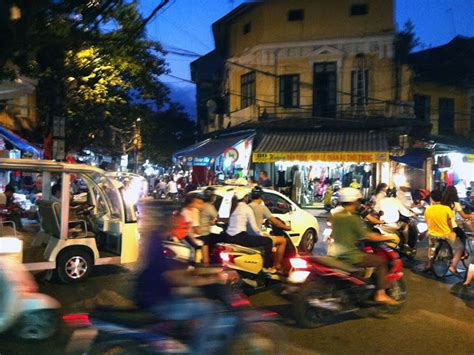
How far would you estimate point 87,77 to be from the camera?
15945 mm

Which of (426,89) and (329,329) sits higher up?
(426,89)

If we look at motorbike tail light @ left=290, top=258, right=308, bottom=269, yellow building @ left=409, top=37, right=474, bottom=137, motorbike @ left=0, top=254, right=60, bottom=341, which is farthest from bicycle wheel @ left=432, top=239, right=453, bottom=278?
yellow building @ left=409, top=37, right=474, bottom=137

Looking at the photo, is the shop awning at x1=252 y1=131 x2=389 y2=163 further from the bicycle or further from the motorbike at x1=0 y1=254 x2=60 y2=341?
the motorbike at x1=0 y1=254 x2=60 y2=341

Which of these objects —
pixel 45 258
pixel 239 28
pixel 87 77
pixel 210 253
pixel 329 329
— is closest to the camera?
pixel 329 329

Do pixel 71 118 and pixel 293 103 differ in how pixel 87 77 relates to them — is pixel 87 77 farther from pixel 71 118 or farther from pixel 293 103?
pixel 293 103

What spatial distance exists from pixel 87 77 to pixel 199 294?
43.9 feet

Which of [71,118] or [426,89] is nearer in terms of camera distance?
[71,118]

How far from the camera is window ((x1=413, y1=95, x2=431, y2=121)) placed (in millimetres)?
21312

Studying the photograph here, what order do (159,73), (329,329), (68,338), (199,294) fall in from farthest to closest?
(159,73) < (329,329) < (68,338) < (199,294)

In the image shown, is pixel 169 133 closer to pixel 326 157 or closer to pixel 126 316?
pixel 326 157

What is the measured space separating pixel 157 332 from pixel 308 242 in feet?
23.7

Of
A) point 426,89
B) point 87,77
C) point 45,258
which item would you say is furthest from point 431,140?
point 45,258

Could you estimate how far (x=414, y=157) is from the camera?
1750 cm

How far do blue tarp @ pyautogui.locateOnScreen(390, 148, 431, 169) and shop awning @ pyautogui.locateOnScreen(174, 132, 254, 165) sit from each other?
19.1 ft
